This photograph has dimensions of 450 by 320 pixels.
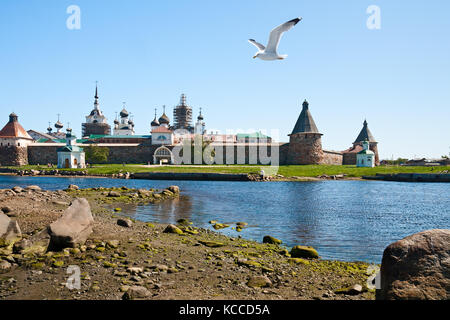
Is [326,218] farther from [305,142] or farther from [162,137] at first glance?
[162,137]

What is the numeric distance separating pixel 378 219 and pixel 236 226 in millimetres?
7443

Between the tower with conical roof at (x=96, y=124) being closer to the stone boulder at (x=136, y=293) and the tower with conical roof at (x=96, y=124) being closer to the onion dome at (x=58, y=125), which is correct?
the onion dome at (x=58, y=125)

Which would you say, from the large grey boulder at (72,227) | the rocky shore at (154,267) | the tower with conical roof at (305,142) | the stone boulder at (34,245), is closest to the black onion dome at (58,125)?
the tower with conical roof at (305,142)

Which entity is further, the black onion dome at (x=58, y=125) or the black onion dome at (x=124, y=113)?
the black onion dome at (x=58, y=125)

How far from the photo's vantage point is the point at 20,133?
7094 centimetres

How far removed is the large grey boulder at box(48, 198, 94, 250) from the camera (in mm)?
8250

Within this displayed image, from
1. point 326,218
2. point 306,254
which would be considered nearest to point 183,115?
point 326,218

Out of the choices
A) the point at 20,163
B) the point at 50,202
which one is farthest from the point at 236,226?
the point at 20,163

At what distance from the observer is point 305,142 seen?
67.8 meters

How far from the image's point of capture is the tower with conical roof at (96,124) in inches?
3903

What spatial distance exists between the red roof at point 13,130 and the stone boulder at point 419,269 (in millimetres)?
78920

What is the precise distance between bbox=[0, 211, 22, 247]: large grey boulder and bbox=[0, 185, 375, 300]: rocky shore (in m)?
0.02

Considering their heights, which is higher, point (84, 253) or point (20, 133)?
point (20, 133)
